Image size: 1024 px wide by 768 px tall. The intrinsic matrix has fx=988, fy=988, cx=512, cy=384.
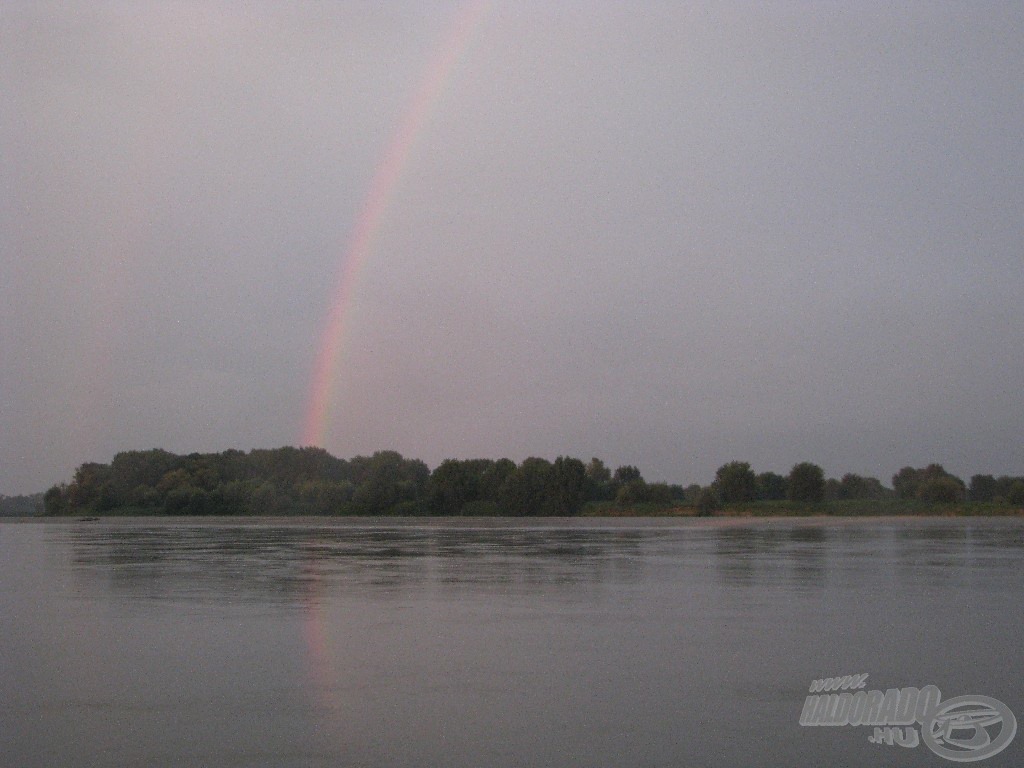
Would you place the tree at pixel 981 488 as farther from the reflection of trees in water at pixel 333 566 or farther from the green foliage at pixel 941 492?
the reflection of trees in water at pixel 333 566

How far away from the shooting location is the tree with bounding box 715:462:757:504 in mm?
103438

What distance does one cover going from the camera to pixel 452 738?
28.8 ft

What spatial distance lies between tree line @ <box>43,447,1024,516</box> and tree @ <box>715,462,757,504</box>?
105 millimetres

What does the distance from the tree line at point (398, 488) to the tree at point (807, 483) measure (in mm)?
104

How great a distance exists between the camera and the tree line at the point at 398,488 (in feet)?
336

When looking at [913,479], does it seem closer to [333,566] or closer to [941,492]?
[941,492]

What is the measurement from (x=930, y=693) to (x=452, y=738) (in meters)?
5.16

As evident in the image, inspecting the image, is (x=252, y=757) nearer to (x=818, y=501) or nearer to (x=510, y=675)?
(x=510, y=675)

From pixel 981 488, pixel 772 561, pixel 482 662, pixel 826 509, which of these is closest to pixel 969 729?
pixel 482 662

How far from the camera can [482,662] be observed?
12266mm

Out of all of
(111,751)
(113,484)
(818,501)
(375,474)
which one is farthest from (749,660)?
(113,484)

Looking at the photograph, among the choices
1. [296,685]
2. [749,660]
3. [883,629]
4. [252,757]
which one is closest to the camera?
[252,757]

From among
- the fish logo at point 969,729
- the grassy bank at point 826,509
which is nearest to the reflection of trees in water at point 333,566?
the fish logo at point 969,729

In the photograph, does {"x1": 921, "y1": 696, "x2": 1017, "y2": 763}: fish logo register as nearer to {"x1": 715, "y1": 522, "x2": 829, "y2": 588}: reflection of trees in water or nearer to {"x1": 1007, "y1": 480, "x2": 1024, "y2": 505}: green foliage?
{"x1": 715, "y1": 522, "x2": 829, "y2": 588}: reflection of trees in water
